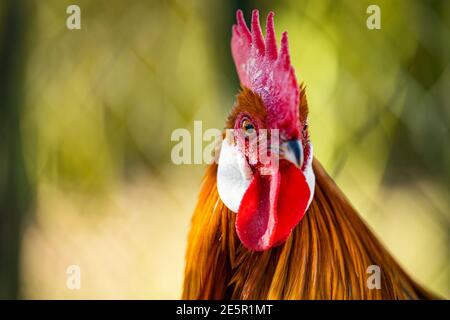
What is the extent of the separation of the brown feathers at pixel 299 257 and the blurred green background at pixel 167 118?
0.17 metres

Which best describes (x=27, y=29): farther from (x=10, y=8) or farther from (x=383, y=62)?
(x=383, y=62)

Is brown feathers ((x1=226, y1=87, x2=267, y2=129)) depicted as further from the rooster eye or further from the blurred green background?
the blurred green background

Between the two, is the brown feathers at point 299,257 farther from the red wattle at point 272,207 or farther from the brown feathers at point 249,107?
the brown feathers at point 249,107

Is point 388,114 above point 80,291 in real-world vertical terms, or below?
above

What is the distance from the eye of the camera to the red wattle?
47.3 inches

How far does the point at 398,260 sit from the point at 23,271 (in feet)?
3.89

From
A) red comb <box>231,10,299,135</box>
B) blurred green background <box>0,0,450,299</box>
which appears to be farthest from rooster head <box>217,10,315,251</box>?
blurred green background <box>0,0,450,299</box>

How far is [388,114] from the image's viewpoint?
1493mm

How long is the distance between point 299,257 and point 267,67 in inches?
19.5

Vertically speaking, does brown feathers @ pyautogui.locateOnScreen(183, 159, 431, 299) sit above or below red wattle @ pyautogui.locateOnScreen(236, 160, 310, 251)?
below

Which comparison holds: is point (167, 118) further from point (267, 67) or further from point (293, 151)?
point (293, 151)

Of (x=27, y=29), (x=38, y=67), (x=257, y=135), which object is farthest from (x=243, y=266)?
(x=27, y=29)

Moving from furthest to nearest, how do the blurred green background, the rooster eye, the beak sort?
the blurred green background → the rooster eye → the beak

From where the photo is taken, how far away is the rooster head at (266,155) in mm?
1152
